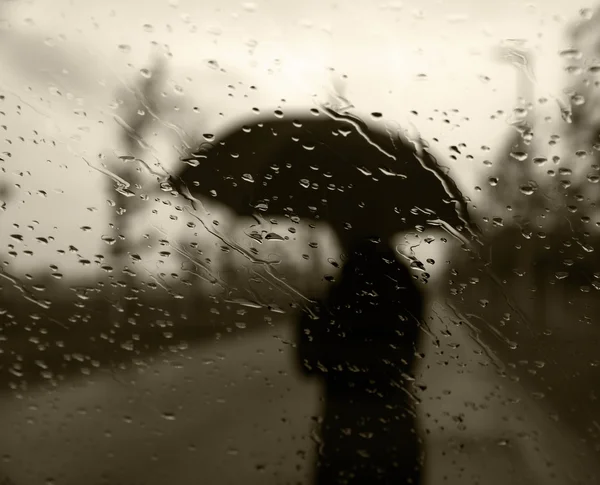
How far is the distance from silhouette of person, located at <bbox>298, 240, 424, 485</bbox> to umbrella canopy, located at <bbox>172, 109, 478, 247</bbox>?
96 millimetres

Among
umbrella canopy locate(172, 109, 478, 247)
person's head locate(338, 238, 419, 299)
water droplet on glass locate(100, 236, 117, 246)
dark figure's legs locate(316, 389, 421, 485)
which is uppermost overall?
umbrella canopy locate(172, 109, 478, 247)

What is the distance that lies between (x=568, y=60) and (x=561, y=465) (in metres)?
0.89

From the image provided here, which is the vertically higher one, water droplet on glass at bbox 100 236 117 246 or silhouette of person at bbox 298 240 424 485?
water droplet on glass at bbox 100 236 117 246

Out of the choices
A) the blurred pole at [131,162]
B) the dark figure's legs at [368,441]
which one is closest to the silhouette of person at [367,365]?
the dark figure's legs at [368,441]

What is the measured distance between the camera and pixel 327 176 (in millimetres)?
1184

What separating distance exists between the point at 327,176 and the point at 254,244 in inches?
8.9

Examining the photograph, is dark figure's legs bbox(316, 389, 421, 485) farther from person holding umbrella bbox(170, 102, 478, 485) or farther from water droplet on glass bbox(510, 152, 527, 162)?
water droplet on glass bbox(510, 152, 527, 162)

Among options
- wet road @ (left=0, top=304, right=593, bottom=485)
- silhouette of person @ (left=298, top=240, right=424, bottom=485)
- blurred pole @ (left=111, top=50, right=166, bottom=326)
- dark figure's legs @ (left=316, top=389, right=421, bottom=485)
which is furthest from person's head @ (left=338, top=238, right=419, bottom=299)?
blurred pole @ (left=111, top=50, right=166, bottom=326)

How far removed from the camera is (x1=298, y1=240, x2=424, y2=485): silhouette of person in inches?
45.8

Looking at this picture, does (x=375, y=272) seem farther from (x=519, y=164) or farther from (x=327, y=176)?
(x=519, y=164)

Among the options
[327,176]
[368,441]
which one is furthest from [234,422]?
[327,176]

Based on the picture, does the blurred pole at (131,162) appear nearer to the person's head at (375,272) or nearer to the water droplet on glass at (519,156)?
the person's head at (375,272)

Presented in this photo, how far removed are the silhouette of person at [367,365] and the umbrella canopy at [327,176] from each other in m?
0.10

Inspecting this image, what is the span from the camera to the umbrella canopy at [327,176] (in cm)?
117
